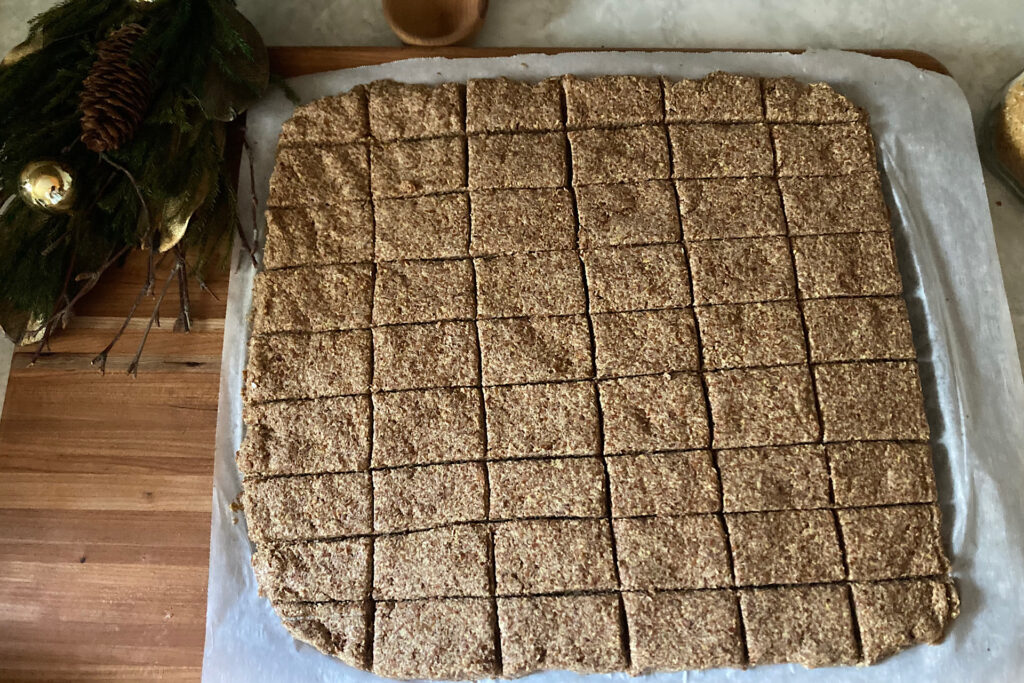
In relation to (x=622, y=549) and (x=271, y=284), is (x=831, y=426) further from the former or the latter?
(x=271, y=284)

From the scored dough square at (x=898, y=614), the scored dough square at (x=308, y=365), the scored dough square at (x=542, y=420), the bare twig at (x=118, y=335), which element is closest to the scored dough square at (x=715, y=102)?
the scored dough square at (x=542, y=420)

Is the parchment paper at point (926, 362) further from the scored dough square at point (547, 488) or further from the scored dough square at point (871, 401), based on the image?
the scored dough square at point (547, 488)

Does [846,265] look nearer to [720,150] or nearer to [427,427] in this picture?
[720,150]

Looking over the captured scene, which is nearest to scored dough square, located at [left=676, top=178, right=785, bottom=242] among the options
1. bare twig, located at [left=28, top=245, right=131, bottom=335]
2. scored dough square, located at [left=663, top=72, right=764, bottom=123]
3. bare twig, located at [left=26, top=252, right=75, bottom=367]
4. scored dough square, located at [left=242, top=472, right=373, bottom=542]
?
scored dough square, located at [left=663, top=72, right=764, bottom=123]

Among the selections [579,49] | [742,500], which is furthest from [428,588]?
[579,49]

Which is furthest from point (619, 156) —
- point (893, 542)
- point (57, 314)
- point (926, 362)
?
point (57, 314)

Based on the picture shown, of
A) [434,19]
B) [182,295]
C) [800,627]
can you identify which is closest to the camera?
[800,627]

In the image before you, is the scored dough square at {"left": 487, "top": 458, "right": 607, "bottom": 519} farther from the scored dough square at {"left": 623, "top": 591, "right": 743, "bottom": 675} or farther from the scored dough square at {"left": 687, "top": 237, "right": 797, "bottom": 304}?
the scored dough square at {"left": 687, "top": 237, "right": 797, "bottom": 304}
